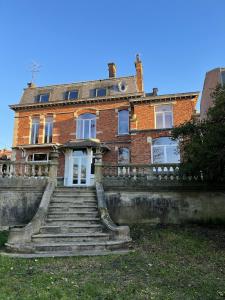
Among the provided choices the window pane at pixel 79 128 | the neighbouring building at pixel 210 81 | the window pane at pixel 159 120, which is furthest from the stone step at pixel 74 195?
the neighbouring building at pixel 210 81

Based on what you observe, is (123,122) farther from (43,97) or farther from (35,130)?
(43,97)

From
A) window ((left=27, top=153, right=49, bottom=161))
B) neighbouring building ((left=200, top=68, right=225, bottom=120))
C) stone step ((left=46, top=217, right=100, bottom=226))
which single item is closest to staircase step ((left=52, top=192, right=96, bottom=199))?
stone step ((left=46, top=217, right=100, bottom=226))

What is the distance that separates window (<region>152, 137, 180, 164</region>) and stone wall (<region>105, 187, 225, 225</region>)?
859 centimetres

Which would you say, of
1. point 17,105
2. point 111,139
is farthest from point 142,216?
point 17,105

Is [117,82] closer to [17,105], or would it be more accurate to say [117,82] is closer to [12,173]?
[17,105]

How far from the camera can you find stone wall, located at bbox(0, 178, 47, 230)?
37.6 feet

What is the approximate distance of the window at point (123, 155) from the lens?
22.7 metres

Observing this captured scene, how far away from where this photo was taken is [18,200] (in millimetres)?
11703

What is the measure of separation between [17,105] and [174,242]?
22050 mm

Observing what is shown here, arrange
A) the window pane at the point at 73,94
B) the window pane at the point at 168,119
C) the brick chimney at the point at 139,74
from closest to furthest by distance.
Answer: the window pane at the point at 168,119, the brick chimney at the point at 139,74, the window pane at the point at 73,94

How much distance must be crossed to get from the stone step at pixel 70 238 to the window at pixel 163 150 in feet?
40.4

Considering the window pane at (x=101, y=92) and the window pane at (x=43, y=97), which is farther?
the window pane at (x=43, y=97)

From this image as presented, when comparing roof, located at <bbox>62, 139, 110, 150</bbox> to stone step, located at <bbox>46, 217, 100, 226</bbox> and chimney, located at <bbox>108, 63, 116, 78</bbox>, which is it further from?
stone step, located at <bbox>46, 217, 100, 226</bbox>

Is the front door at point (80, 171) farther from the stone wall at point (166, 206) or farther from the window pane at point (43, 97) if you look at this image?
the stone wall at point (166, 206)
